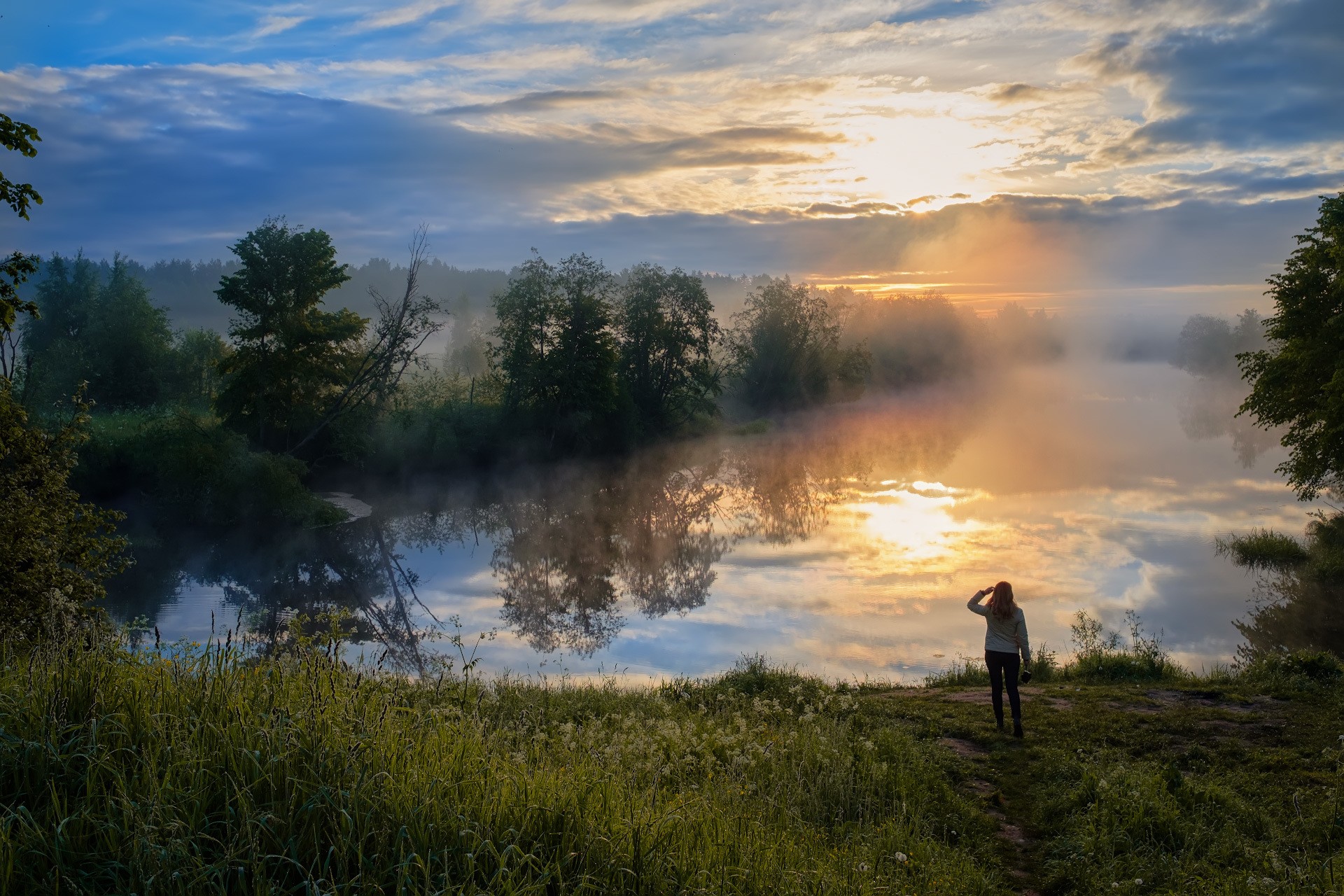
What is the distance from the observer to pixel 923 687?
13773 mm

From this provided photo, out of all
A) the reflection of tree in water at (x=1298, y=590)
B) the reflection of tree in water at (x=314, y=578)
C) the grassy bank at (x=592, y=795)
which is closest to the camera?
the grassy bank at (x=592, y=795)

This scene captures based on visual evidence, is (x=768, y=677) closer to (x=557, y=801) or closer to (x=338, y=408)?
(x=557, y=801)

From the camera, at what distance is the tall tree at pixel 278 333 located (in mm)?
35594

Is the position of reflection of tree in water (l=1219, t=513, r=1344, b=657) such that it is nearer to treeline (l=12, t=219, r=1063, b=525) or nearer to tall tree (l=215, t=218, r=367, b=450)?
treeline (l=12, t=219, r=1063, b=525)

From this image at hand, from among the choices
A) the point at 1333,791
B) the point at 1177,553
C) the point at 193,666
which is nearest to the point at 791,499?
the point at 1177,553

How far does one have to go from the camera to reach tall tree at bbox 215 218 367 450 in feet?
117

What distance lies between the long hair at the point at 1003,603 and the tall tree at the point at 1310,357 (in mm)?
17963

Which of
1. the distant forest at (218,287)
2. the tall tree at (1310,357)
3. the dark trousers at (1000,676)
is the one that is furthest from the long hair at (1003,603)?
the distant forest at (218,287)

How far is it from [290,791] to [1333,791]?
855cm

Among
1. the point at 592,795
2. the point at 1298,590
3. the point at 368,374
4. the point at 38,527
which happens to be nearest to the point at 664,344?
the point at 368,374

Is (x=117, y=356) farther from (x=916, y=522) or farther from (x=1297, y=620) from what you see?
(x=1297, y=620)

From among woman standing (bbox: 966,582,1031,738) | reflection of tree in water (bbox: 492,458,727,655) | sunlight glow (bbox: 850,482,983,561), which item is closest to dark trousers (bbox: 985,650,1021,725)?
woman standing (bbox: 966,582,1031,738)

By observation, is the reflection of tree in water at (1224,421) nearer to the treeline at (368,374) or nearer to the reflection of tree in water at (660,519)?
the reflection of tree in water at (660,519)

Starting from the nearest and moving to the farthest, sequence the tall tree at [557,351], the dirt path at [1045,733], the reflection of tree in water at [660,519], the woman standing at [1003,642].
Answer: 1. the dirt path at [1045,733]
2. the woman standing at [1003,642]
3. the reflection of tree in water at [660,519]
4. the tall tree at [557,351]
